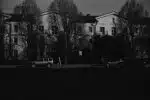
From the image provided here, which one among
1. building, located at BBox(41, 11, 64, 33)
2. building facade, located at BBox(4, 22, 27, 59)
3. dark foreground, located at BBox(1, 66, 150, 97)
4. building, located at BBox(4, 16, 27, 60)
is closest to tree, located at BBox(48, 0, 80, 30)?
building, located at BBox(41, 11, 64, 33)

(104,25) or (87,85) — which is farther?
(104,25)

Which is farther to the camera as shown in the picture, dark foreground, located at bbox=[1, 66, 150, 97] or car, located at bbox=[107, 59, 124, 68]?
car, located at bbox=[107, 59, 124, 68]

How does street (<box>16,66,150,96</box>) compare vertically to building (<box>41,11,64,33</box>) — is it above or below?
below

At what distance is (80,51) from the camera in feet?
129

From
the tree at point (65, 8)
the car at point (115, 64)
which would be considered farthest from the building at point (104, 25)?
the car at point (115, 64)

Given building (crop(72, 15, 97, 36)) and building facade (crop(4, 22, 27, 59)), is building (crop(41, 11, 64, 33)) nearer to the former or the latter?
building (crop(72, 15, 97, 36))

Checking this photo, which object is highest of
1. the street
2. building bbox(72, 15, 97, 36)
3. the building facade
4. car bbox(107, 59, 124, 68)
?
building bbox(72, 15, 97, 36)

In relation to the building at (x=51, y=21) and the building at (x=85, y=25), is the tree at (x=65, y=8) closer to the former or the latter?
the building at (x=51, y=21)

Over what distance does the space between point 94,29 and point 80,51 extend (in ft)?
29.7

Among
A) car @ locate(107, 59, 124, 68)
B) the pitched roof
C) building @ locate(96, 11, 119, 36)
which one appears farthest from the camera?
building @ locate(96, 11, 119, 36)

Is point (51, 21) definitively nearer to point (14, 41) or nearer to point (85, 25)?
point (85, 25)

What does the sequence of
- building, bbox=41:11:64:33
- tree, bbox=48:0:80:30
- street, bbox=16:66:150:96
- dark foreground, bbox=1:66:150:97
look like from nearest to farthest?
dark foreground, bbox=1:66:150:97, street, bbox=16:66:150:96, tree, bbox=48:0:80:30, building, bbox=41:11:64:33

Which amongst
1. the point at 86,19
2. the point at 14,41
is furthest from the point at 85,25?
the point at 14,41

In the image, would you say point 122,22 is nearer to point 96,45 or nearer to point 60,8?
point 96,45
